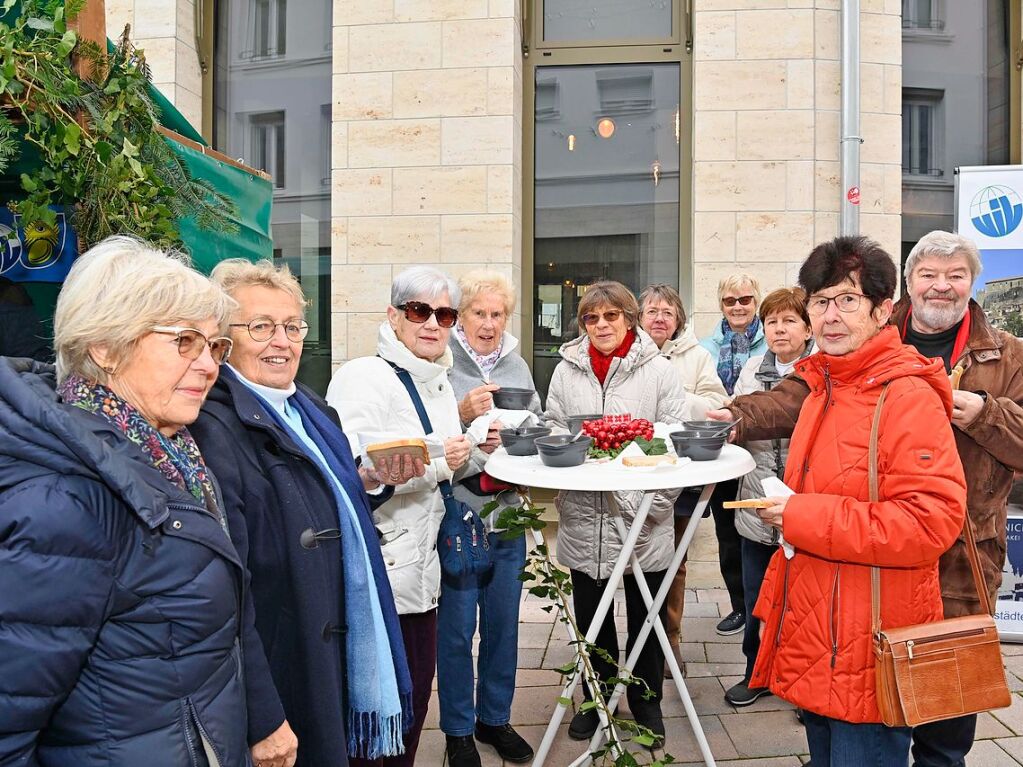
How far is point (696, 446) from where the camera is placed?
248 centimetres

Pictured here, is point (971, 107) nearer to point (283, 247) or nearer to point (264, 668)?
point (283, 247)

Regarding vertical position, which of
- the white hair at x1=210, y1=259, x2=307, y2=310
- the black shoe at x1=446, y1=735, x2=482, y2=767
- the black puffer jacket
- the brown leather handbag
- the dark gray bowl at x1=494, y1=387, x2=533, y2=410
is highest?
the white hair at x1=210, y1=259, x2=307, y2=310

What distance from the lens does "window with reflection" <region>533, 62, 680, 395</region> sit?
629 centimetres

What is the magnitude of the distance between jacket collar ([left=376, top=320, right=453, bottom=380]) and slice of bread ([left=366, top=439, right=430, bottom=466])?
0.47 meters

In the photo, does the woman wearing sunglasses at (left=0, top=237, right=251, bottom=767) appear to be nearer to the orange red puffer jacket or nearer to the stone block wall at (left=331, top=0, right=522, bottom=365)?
the orange red puffer jacket

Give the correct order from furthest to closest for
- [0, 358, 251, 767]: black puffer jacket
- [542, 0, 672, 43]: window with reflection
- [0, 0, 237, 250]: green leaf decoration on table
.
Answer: [542, 0, 672, 43]: window with reflection < [0, 0, 237, 250]: green leaf decoration on table < [0, 358, 251, 767]: black puffer jacket

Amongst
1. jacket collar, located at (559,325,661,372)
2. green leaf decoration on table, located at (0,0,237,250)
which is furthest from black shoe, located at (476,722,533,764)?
green leaf decoration on table, located at (0,0,237,250)

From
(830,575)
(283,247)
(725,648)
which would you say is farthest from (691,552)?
(283,247)

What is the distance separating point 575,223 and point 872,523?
4.76m

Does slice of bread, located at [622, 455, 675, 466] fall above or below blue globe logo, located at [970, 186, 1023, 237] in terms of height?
below

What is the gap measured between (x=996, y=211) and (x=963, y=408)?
299cm

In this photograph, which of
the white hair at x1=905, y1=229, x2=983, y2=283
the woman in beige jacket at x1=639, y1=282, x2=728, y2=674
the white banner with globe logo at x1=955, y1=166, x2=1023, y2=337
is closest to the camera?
the white hair at x1=905, y1=229, x2=983, y2=283

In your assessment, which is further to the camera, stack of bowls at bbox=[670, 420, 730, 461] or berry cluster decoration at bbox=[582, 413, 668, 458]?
berry cluster decoration at bbox=[582, 413, 668, 458]

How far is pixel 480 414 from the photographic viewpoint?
2.93 meters
